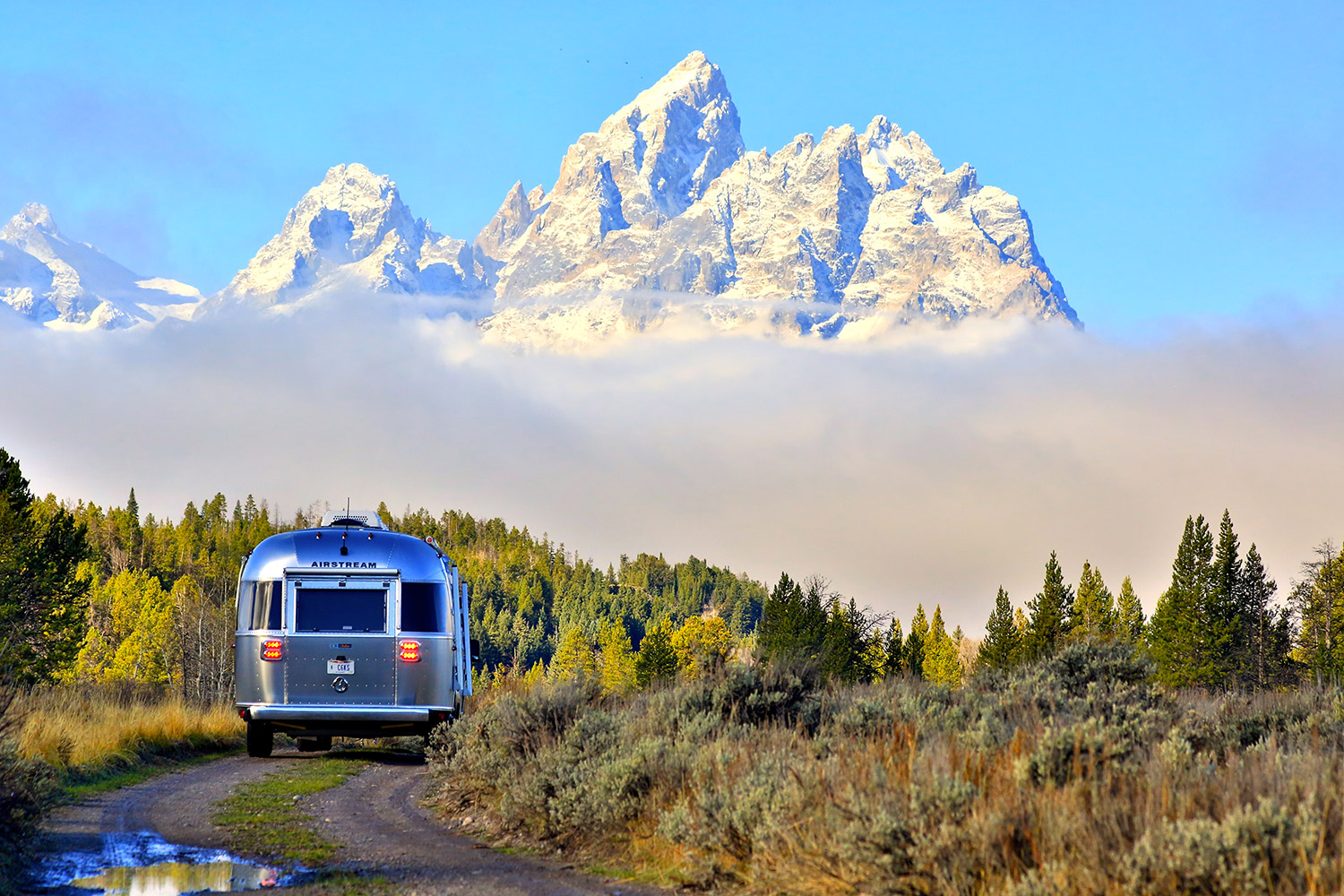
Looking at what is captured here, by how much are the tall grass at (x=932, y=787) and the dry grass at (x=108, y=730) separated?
203 inches

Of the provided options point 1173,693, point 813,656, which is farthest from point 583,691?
point 1173,693

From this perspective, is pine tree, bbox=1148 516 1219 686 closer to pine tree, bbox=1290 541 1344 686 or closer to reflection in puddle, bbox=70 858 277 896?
pine tree, bbox=1290 541 1344 686

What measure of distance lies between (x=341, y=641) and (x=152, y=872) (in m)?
6.91

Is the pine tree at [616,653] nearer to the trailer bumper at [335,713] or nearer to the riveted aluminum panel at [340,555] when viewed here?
the riveted aluminum panel at [340,555]

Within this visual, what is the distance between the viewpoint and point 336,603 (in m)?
15.5

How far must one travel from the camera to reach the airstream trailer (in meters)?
15.3

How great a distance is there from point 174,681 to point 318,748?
73099 mm

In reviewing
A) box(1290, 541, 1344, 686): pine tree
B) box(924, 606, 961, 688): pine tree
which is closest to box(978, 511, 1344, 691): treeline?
box(1290, 541, 1344, 686): pine tree

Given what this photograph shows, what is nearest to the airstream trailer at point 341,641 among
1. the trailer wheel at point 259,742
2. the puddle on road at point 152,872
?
the trailer wheel at point 259,742

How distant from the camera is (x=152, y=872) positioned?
846 cm

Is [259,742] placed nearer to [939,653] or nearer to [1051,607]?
[1051,607]

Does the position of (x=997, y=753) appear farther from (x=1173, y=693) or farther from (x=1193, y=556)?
(x=1193, y=556)

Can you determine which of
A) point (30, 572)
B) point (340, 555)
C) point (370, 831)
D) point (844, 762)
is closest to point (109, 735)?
point (340, 555)

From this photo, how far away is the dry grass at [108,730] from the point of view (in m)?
13.6
